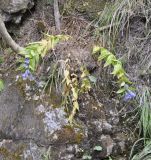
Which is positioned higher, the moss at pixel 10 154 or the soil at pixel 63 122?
the soil at pixel 63 122

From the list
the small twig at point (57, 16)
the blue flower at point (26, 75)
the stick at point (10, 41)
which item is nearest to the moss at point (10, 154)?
the blue flower at point (26, 75)

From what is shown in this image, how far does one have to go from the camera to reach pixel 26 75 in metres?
3.30

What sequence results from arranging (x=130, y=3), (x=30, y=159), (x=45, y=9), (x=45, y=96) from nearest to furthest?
(x=30, y=159) < (x=45, y=96) < (x=130, y=3) < (x=45, y=9)

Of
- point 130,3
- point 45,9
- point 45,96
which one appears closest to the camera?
point 45,96

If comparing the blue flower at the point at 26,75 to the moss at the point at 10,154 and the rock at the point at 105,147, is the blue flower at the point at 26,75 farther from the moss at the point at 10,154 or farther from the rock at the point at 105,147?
the rock at the point at 105,147

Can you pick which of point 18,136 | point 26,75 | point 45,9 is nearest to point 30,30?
point 45,9

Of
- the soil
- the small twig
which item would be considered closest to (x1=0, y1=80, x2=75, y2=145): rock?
the soil

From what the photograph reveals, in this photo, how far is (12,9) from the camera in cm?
391

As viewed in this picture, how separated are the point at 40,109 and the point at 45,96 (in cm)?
13

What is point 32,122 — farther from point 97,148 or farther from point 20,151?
point 97,148

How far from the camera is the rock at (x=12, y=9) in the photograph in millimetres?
3906

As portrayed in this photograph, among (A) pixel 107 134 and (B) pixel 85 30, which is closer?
(A) pixel 107 134

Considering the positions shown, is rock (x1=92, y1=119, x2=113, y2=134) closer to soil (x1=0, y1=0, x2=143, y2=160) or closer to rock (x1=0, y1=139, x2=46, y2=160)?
soil (x1=0, y1=0, x2=143, y2=160)

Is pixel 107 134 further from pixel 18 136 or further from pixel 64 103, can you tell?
pixel 18 136
